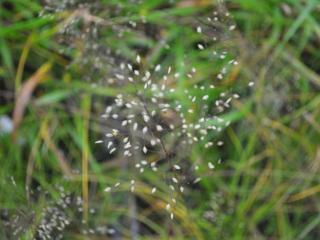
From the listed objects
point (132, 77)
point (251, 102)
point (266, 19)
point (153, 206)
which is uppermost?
point (132, 77)

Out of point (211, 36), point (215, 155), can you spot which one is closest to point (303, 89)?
point (215, 155)

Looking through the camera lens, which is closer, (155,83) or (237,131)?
(155,83)

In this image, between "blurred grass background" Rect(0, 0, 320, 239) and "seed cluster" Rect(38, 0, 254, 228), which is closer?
"seed cluster" Rect(38, 0, 254, 228)

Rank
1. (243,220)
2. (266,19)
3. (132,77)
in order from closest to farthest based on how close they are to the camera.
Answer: (132,77), (243,220), (266,19)

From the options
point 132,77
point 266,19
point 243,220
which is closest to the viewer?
point 132,77

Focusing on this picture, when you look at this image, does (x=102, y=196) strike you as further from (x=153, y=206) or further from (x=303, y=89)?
(x=303, y=89)

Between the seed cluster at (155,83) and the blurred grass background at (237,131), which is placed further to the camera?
the blurred grass background at (237,131)

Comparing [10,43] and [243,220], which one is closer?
[243,220]

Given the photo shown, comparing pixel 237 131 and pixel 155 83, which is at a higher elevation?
pixel 155 83
